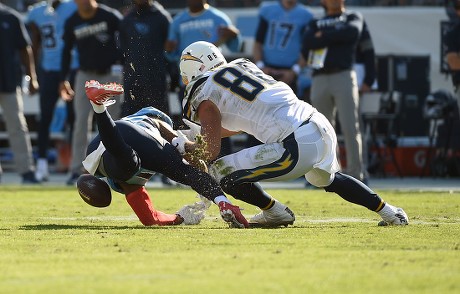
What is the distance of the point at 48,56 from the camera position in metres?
14.8

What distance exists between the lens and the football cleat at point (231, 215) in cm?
746

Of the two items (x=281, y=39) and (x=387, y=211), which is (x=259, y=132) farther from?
(x=281, y=39)

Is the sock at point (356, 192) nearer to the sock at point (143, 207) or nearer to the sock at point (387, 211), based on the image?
the sock at point (387, 211)

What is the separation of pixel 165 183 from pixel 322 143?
651cm

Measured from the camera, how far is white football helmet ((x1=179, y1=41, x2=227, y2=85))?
7.87 m

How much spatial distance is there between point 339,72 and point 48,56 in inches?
164

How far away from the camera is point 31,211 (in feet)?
30.8

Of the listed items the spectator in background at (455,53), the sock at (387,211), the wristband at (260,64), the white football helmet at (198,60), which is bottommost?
the wristband at (260,64)

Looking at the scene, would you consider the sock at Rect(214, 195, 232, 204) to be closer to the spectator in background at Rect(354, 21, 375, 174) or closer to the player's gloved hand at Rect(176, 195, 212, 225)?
the player's gloved hand at Rect(176, 195, 212, 225)

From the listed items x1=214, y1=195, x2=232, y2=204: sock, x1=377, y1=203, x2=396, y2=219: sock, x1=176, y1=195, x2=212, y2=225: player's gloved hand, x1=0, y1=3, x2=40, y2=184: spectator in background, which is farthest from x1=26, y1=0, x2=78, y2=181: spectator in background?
x1=377, y1=203, x2=396, y2=219: sock

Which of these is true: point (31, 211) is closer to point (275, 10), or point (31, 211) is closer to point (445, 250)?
point (445, 250)

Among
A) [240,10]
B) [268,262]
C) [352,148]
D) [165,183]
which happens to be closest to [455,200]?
[352,148]

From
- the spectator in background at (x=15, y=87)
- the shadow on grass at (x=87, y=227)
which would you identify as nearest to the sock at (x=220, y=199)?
the shadow on grass at (x=87, y=227)

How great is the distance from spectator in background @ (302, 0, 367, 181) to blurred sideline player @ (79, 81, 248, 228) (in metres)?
4.51
